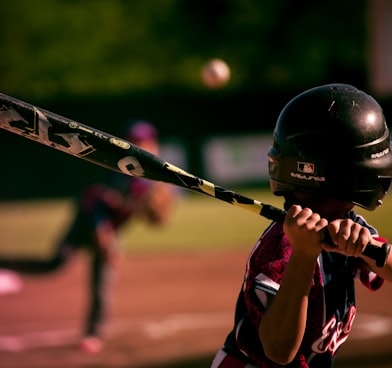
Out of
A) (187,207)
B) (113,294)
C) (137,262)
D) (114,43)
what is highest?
(114,43)

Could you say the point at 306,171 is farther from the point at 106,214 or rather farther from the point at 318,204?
the point at 106,214

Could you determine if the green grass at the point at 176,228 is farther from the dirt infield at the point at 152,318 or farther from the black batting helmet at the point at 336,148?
the black batting helmet at the point at 336,148

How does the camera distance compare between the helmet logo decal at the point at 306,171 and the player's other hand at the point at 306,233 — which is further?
the helmet logo decal at the point at 306,171

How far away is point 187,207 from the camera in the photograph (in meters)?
18.4

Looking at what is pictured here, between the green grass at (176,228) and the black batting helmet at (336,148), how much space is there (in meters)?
9.50

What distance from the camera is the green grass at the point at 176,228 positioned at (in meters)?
13.0

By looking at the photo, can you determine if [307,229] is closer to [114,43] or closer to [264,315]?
[264,315]

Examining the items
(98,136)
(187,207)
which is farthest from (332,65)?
(98,136)

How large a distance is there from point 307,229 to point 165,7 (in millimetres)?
29702

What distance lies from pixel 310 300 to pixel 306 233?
292 millimetres

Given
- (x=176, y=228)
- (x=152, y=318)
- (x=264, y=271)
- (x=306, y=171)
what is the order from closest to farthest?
(x=264, y=271)
(x=306, y=171)
(x=152, y=318)
(x=176, y=228)

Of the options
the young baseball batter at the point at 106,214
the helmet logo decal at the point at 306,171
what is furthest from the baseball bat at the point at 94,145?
the young baseball batter at the point at 106,214

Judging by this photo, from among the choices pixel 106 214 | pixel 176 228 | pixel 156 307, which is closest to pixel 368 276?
pixel 106 214

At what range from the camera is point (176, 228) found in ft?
49.1
